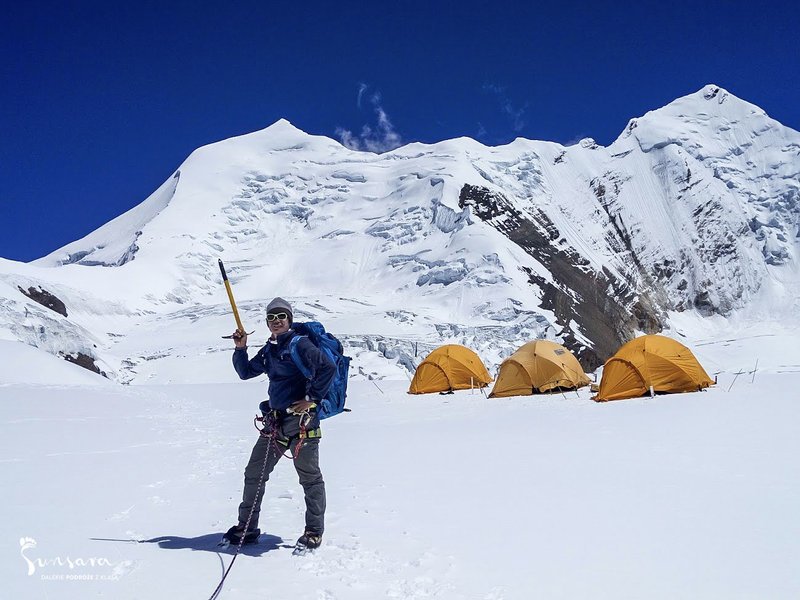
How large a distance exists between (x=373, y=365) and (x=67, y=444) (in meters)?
32.0

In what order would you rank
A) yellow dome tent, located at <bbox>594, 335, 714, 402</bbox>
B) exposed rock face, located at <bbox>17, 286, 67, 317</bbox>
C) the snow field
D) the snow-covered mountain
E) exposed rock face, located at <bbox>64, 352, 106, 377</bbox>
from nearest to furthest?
1. the snow field
2. yellow dome tent, located at <bbox>594, 335, 714, 402</bbox>
3. exposed rock face, located at <bbox>64, 352, 106, 377</bbox>
4. exposed rock face, located at <bbox>17, 286, 67, 317</bbox>
5. the snow-covered mountain

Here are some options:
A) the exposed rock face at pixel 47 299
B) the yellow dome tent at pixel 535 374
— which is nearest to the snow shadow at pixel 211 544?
the yellow dome tent at pixel 535 374

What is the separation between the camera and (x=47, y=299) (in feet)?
171

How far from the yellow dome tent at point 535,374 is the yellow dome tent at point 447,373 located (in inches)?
92.4

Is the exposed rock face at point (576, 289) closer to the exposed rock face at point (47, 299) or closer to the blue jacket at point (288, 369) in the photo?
the exposed rock face at point (47, 299)

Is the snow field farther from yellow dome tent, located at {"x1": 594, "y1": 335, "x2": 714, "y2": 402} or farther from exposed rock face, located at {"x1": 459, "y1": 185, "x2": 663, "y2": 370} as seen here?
exposed rock face, located at {"x1": 459, "y1": 185, "x2": 663, "y2": 370}

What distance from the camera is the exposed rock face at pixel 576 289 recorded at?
223 feet

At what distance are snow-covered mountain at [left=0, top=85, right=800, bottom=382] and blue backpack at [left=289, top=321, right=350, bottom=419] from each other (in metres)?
34.7

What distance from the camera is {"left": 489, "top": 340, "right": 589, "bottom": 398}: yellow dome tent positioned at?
1848 centimetres

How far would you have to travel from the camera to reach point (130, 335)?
57.2 m

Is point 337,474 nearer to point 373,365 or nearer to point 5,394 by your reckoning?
point 5,394

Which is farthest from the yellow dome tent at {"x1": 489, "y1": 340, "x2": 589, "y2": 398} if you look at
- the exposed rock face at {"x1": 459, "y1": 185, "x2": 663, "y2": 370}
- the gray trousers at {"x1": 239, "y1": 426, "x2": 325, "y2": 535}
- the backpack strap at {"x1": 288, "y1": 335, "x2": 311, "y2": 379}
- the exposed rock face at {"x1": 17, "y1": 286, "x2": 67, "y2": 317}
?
the exposed rock face at {"x1": 17, "y1": 286, "x2": 67, "y2": 317}

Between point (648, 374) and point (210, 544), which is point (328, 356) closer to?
point (210, 544)

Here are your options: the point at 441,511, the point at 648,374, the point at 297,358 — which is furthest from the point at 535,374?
the point at 297,358
